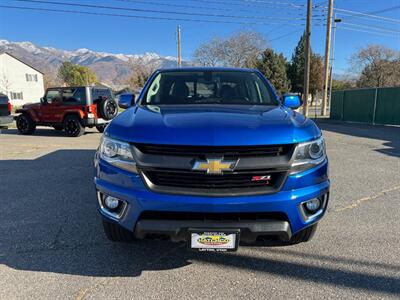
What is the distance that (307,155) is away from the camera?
256cm

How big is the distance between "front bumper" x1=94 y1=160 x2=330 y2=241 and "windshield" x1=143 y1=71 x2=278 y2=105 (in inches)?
57.3

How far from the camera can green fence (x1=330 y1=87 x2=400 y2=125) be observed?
57.6 ft

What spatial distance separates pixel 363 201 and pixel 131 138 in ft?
12.0

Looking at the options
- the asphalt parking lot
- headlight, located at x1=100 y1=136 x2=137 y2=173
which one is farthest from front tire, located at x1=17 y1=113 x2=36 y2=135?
headlight, located at x1=100 y1=136 x2=137 y2=173

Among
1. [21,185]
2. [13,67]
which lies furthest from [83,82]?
[21,185]

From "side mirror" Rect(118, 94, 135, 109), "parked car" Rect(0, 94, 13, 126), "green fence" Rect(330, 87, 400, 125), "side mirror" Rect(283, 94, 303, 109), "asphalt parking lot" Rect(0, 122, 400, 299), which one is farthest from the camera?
"green fence" Rect(330, 87, 400, 125)

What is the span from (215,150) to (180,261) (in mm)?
1222

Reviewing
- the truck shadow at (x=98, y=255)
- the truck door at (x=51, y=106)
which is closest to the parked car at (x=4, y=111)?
the truck door at (x=51, y=106)

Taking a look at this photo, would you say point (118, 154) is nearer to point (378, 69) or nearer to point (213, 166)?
point (213, 166)

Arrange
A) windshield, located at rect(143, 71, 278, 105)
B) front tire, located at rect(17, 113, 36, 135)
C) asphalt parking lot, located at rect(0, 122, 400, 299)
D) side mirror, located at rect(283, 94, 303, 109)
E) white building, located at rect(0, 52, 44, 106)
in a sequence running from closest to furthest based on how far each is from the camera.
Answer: asphalt parking lot, located at rect(0, 122, 400, 299) → windshield, located at rect(143, 71, 278, 105) → side mirror, located at rect(283, 94, 303, 109) → front tire, located at rect(17, 113, 36, 135) → white building, located at rect(0, 52, 44, 106)

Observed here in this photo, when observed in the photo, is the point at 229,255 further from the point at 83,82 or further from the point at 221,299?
the point at 83,82

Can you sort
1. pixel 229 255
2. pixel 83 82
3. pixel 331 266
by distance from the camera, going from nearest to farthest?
pixel 331 266 < pixel 229 255 < pixel 83 82

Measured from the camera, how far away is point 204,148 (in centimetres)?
237

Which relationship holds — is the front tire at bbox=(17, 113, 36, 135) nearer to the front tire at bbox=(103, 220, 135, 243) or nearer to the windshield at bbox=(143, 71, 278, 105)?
the windshield at bbox=(143, 71, 278, 105)
